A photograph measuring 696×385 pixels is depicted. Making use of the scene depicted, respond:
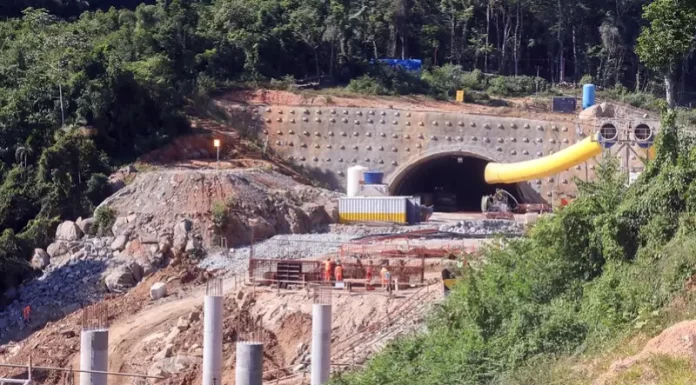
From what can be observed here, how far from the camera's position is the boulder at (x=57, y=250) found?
4328cm

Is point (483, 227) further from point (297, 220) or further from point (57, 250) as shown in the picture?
point (57, 250)

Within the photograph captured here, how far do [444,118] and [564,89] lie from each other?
1468 cm

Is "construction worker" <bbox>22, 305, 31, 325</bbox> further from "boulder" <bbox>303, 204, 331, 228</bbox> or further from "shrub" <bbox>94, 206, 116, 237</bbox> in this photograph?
"boulder" <bbox>303, 204, 331, 228</bbox>

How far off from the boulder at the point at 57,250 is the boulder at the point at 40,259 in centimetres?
14

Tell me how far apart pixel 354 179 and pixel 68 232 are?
10076 mm

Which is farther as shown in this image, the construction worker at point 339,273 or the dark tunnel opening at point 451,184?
the dark tunnel opening at point 451,184

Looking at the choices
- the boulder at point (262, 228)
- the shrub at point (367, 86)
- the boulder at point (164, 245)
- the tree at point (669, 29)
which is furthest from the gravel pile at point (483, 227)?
the shrub at point (367, 86)

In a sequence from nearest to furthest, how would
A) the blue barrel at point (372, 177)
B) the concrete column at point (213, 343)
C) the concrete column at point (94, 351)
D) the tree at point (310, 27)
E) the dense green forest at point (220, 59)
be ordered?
the concrete column at point (94, 351)
the concrete column at point (213, 343)
the dense green forest at point (220, 59)
the blue barrel at point (372, 177)
the tree at point (310, 27)

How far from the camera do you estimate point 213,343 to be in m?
30.2

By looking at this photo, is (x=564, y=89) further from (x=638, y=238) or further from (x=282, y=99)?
(x=638, y=238)

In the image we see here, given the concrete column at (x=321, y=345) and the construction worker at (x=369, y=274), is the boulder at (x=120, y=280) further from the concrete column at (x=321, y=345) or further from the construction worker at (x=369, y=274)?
the concrete column at (x=321, y=345)

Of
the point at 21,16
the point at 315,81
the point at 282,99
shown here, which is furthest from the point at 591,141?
the point at 21,16

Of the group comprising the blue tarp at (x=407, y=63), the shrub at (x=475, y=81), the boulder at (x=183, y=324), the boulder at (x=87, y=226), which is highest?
the blue tarp at (x=407, y=63)

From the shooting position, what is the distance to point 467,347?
24484 mm
